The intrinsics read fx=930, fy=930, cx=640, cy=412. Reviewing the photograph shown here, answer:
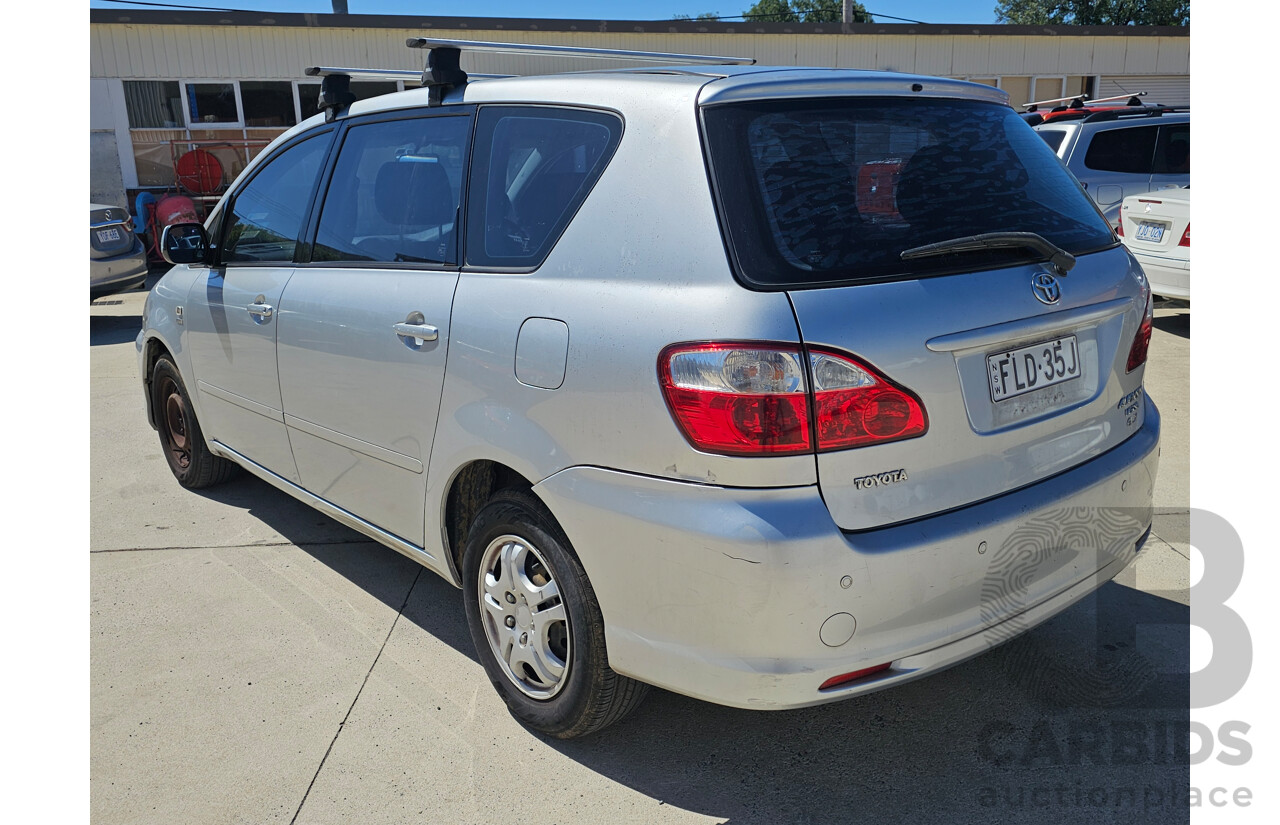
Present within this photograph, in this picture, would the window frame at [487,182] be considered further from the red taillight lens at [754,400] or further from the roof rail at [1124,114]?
the roof rail at [1124,114]

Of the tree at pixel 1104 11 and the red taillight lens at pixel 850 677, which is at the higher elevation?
the tree at pixel 1104 11

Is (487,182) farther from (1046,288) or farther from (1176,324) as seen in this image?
(1176,324)

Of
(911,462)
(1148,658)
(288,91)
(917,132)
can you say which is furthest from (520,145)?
(288,91)

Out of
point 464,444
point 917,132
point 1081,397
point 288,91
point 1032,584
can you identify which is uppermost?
point 288,91

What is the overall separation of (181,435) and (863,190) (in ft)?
13.5

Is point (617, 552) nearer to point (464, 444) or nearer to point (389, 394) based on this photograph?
point (464, 444)

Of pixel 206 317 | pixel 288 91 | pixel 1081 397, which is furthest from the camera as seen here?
pixel 288 91

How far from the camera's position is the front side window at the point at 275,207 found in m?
3.66

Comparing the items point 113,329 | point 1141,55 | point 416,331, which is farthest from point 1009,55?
point 416,331

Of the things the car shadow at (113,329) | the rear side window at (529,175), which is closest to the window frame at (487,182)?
the rear side window at (529,175)

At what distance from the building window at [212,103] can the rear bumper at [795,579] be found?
17.9m

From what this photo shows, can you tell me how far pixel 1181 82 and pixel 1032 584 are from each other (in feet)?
79.3

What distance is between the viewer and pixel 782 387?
80.0 inches

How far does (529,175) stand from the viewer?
2695 mm
